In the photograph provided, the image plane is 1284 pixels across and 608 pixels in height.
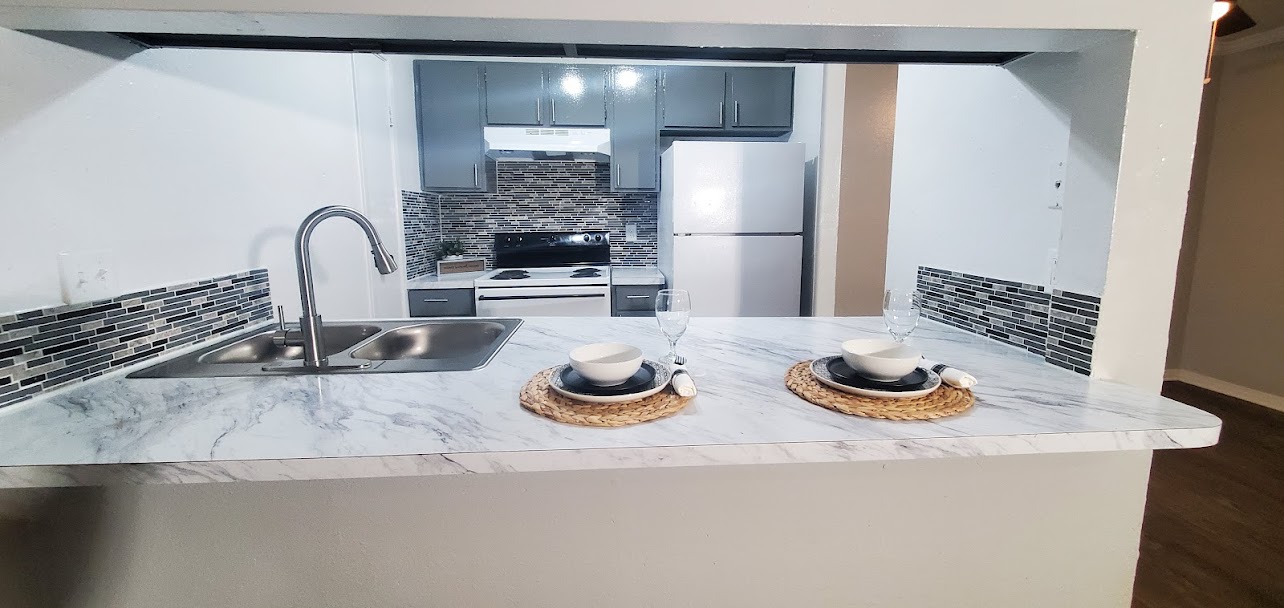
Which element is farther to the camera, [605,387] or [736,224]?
[736,224]

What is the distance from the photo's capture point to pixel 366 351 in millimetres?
1448

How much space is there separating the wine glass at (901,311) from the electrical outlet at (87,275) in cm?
168

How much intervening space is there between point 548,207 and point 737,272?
145cm

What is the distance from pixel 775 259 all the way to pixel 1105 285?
185 centimetres

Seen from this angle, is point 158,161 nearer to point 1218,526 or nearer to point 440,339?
point 440,339

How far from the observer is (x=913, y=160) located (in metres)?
Result: 1.69

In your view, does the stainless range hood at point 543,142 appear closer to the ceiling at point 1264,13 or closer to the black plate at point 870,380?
the black plate at point 870,380

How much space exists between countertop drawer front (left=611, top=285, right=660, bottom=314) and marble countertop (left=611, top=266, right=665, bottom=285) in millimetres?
27

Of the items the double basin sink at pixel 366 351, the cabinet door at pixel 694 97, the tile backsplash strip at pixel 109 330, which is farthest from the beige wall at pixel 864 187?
the tile backsplash strip at pixel 109 330

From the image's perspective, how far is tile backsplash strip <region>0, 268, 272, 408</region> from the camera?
872 millimetres

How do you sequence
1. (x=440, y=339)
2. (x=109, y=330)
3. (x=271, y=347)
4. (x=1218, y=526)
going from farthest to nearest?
(x=1218, y=526)
(x=440, y=339)
(x=271, y=347)
(x=109, y=330)

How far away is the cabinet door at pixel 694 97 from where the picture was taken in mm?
3096

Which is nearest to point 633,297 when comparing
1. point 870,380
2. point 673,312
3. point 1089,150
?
point 673,312

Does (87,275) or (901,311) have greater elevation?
(87,275)
